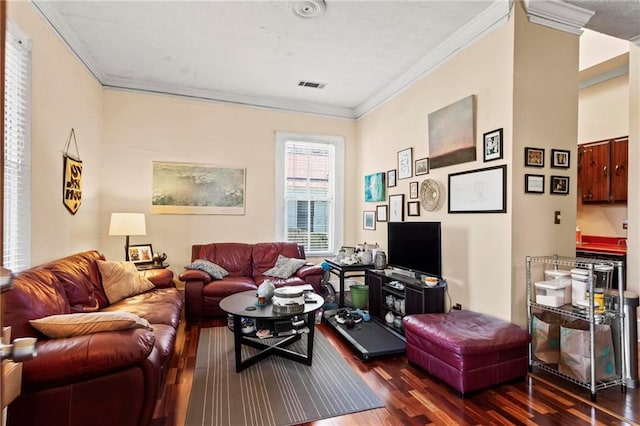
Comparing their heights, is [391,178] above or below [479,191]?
above

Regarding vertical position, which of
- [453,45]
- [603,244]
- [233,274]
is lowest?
[233,274]

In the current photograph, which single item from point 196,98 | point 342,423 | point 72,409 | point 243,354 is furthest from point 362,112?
point 72,409

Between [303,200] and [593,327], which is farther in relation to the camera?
[303,200]

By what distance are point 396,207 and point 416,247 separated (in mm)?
1007

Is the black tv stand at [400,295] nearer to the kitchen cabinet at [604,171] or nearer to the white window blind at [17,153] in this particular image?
the kitchen cabinet at [604,171]

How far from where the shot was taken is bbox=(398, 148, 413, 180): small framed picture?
13.8 feet

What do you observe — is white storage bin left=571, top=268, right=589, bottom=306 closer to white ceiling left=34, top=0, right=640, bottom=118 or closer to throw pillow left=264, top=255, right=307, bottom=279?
white ceiling left=34, top=0, right=640, bottom=118

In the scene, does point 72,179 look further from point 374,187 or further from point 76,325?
point 374,187

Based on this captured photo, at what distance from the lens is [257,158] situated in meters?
5.21

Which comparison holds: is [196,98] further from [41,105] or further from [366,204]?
[366,204]

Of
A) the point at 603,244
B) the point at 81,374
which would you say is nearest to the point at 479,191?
the point at 603,244

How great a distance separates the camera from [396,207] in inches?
177

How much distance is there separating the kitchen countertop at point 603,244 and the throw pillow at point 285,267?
3810 mm

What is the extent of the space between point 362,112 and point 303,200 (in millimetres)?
1789
